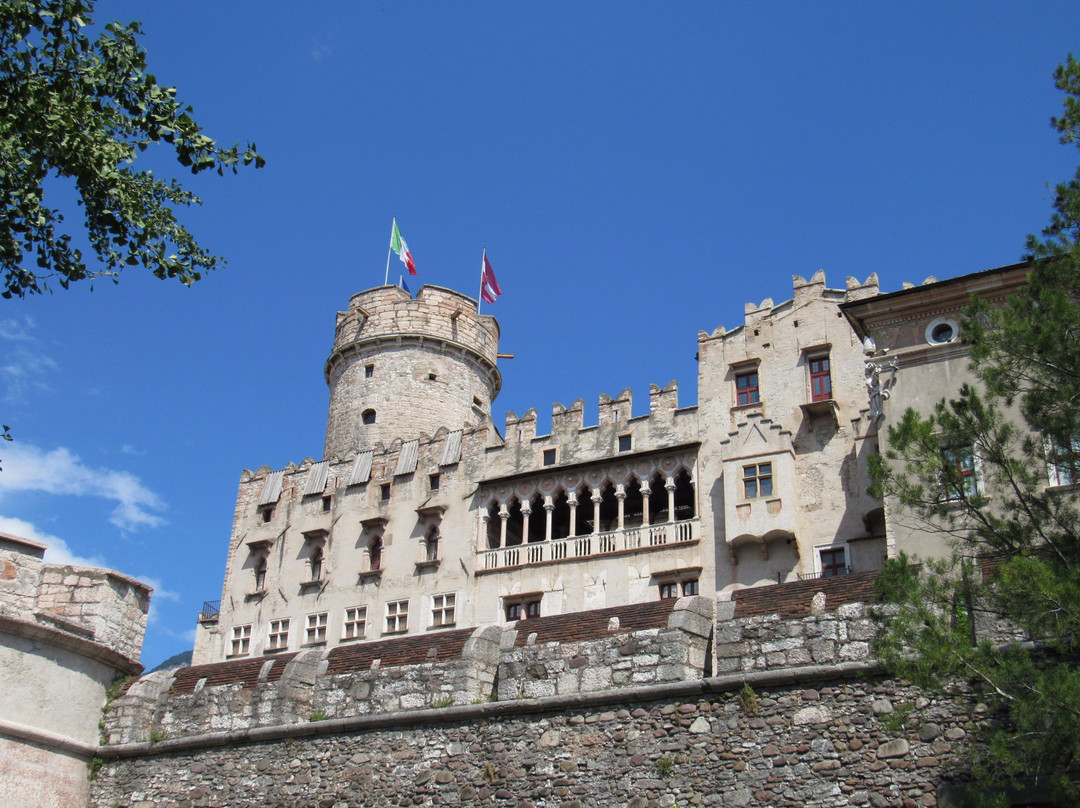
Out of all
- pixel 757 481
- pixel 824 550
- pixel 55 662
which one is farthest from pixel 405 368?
pixel 55 662

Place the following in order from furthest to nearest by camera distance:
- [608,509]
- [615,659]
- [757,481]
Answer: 1. [608,509]
2. [757,481]
3. [615,659]

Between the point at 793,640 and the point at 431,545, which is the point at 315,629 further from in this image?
the point at 793,640

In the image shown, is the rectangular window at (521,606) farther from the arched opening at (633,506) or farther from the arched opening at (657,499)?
the arched opening at (657,499)

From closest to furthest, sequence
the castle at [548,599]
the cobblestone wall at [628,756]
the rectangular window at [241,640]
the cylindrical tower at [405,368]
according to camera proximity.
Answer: the cobblestone wall at [628,756]
the castle at [548,599]
the rectangular window at [241,640]
the cylindrical tower at [405,368]

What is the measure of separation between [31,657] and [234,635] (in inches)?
915

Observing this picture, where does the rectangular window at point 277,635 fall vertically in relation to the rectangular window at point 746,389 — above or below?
below

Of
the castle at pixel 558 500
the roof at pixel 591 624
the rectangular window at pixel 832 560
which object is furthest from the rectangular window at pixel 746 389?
the roof at pixel 591 624

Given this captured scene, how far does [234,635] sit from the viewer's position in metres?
40.2

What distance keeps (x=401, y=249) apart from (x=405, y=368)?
697 cm

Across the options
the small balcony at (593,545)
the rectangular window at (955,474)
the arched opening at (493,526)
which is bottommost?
the rectangular window at (955,474)

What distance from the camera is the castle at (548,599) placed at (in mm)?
14125

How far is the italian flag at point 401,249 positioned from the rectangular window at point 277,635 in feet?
51.2

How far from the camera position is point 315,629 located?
1535 inches

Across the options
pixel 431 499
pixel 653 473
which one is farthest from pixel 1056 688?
pixel 431 499
